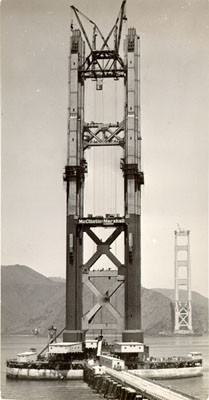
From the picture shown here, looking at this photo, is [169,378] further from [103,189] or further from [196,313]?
[196,313]

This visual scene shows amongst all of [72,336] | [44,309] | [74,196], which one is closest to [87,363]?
[72,336]

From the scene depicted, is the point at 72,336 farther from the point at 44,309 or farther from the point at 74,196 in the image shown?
the point at 44,309

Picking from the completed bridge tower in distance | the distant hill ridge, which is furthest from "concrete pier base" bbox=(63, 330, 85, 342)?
the distant hill ridge

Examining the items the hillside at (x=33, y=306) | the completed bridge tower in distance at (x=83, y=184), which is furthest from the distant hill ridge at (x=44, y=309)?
the completed bridge tower in distance at (x=83, y=184)

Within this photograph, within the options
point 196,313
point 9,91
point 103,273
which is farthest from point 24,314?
point 9,91

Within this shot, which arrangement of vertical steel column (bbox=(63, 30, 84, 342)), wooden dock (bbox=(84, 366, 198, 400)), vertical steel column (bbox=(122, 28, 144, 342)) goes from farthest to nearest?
vertical steel column (bbox=(63, 30, 84, 342)) < vertical steel column (bbox=(122, 28, 144, 342)) < wooden dock (bbox=(84, 366, 198, 400))

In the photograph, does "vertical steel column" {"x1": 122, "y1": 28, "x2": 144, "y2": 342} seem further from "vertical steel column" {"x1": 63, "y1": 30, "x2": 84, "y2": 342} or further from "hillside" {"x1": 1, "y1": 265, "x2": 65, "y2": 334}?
"hillside" {"x1": 1, "y1": 265, "x2": 65, "y2": 334}

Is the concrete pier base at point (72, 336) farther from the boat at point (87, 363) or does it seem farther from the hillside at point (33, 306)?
the hillside at point (33, 306)
